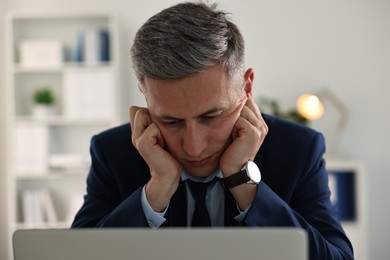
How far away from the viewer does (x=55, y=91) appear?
221 inches

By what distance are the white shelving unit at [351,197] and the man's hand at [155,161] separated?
338 centimetres

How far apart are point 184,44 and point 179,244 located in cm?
73

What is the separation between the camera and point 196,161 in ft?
5.70

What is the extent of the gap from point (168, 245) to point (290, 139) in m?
1.02

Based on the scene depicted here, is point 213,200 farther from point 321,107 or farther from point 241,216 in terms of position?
point 321,107

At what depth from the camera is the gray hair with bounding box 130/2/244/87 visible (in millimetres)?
1604

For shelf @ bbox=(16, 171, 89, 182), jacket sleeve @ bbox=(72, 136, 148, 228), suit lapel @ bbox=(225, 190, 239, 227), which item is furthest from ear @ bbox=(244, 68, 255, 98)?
shelf @ bbox=(16, 171, 89, 182)

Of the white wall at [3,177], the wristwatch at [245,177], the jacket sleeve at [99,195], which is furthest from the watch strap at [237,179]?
the white wall at [3,177]

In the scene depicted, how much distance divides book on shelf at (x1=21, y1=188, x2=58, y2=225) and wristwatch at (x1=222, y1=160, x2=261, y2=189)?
393cm

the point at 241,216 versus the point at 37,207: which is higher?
the point at 241,216

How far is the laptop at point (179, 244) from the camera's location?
95cm

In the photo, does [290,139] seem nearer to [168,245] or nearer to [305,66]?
[168,245]

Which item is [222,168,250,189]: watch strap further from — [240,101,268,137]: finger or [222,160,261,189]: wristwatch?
[240,101,268,137]: finger

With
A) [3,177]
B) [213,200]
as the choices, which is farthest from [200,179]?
[3,177]
